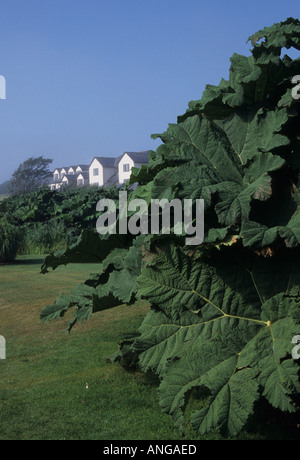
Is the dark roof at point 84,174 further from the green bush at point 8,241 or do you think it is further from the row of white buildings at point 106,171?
the green bush at point 8,241

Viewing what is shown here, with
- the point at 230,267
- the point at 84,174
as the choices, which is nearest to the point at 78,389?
the point at 230,267

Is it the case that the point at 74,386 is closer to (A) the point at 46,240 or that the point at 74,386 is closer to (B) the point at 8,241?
(B) the point at 8,241

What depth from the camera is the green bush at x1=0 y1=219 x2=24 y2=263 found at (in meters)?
14.7

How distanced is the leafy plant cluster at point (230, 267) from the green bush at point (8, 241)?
1099 centimetres

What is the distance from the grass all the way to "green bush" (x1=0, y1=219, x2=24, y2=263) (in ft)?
22.8

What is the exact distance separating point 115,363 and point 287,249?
2446 millimetres

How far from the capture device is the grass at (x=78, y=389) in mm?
3732

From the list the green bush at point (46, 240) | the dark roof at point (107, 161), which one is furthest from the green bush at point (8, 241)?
the dark roof at point (107, 161)

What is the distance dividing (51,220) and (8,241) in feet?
16.4

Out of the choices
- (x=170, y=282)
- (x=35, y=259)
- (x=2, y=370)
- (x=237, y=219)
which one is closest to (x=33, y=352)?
(x=2, y=370)

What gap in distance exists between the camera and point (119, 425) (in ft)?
12.6

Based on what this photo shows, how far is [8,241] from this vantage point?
48.4ft

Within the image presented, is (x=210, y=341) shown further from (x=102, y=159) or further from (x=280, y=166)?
(x=102, y=159)

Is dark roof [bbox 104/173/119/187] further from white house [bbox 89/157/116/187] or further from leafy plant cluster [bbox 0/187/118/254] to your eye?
leafy plant cluster [bbox 0/187/118/254]
